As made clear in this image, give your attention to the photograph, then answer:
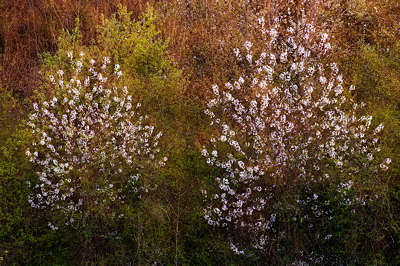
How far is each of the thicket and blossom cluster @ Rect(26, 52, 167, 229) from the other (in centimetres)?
3

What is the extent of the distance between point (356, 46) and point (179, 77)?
4.41m

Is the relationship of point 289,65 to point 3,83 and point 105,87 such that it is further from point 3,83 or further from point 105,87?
point 3,83

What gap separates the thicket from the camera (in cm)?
672

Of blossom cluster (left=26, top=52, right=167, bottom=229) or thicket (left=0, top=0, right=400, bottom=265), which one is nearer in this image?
thicket (left=0, top=0, right=400, bottom=265)

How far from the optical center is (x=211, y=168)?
775 cm

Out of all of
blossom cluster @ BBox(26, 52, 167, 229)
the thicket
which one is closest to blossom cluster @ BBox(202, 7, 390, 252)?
the thicket

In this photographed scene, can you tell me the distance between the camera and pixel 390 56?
9.77 m

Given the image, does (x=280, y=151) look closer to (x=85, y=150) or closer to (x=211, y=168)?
(x=211, y=168)

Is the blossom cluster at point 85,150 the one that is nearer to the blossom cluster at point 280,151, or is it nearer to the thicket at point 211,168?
the thicket at point 211,168

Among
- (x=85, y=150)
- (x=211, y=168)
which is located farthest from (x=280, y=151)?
(x=85, y=150)

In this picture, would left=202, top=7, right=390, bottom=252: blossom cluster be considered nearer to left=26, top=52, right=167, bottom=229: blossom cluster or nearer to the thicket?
the thicket

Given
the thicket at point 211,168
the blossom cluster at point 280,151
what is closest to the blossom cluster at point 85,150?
the thicket at point 211,168

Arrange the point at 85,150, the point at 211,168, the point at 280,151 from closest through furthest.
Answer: the point at 280,151 < the point at 85,150 < the point at 211,168

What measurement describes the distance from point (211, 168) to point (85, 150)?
2.06 m
